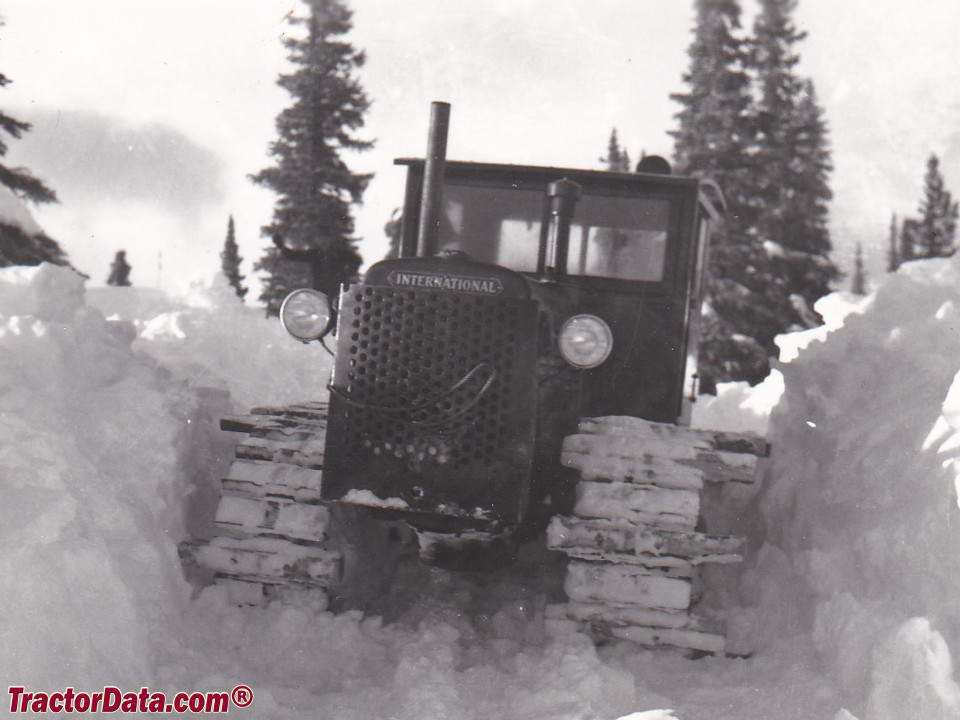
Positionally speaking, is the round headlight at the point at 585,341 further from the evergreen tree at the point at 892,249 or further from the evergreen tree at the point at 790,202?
the evergreen tree at the point at 892,249

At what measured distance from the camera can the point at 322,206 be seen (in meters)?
22.7

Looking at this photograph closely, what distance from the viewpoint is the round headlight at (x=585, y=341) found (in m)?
3.83

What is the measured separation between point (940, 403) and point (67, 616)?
140 inches

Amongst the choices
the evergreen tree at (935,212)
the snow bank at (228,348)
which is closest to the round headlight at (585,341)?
the snow bank at (228,348)

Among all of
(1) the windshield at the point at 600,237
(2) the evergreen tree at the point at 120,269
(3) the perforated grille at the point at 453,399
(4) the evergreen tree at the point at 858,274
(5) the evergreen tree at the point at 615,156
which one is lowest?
(3) the perforated grille at the point at 453,399

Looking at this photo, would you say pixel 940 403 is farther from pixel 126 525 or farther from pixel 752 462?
pixel 126 525

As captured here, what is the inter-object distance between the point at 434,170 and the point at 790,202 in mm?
25329

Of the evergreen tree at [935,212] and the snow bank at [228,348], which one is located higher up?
the evergreen tree at [935,212]

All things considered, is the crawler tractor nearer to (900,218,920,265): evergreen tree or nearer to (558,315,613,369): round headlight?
(558,315,613,369): round headlight

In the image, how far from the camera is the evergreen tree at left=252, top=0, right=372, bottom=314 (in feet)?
69.5

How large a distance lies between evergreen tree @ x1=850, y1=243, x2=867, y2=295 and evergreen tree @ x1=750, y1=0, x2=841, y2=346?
170 ft

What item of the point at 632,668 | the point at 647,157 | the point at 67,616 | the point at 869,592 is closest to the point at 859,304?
the point at 647,157

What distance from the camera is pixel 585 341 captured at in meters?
3.84

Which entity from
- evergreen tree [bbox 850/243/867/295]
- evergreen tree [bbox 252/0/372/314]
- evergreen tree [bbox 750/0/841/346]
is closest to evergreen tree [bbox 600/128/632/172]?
evergreen tree [bbox 750/0/841/346]
